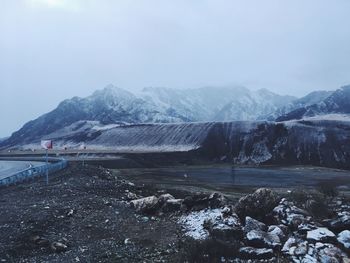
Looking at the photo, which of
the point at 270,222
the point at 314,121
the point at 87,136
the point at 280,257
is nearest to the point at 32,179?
the point at 270,222

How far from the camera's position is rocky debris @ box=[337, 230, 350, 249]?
17625 millimetres

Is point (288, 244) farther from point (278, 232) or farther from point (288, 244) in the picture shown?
point (278, 232)

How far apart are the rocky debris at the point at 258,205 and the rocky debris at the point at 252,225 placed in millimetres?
1773

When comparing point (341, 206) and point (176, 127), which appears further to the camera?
point (176, 127)

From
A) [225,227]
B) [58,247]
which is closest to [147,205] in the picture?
[225,227]

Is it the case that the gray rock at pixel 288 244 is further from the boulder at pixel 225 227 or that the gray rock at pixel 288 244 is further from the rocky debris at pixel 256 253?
the boulder at pixel 225 227

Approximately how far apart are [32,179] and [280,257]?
1315 inches

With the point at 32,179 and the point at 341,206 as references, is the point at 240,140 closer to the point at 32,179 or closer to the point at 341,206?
the point at 32,179

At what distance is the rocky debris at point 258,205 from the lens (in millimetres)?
22688

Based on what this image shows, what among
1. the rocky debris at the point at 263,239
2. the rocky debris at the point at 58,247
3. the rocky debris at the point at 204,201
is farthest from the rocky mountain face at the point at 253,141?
the rocky debris at the point at 58,247

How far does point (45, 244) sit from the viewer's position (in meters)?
19.8

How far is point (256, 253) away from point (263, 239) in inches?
41.0

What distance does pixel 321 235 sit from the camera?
712 inches

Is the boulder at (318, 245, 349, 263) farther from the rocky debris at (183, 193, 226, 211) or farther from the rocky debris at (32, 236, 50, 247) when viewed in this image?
the rocky debris at (32, 236, 50, 247)
